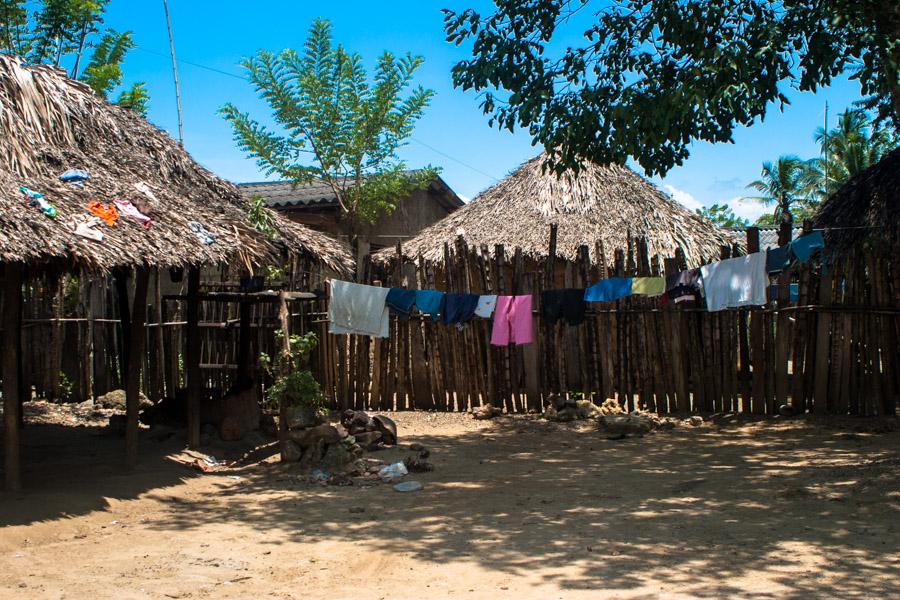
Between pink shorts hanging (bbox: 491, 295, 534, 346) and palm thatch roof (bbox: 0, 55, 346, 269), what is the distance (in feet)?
7.51

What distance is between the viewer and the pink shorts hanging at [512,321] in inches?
414

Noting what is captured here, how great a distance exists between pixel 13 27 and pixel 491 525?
13894 mm

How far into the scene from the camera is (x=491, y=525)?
584 centimetres

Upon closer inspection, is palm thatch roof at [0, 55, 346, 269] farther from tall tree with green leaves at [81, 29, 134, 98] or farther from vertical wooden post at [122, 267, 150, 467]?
tall tree with green leaves at [81, 29, 134, 98]

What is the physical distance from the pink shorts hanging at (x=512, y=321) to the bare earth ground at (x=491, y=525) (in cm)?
192

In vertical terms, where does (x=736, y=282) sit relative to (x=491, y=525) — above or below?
above

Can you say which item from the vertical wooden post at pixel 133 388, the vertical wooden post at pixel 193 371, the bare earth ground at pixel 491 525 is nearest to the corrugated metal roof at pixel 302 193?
the vertical wooden post at pixel 193 371

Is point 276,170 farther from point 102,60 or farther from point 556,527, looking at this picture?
point 556,527

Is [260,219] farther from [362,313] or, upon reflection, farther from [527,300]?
[527,300]

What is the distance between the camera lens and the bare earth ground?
4590mm

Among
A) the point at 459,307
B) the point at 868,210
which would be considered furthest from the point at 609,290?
the point at 868,210

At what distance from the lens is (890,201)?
945 centimetres

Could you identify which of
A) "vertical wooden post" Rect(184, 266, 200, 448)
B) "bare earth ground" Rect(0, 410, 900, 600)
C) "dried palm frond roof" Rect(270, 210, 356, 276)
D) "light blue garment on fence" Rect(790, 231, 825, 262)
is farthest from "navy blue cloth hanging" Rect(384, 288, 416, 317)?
"light blue garment on fence" Rect(790, 231, 825, 262)

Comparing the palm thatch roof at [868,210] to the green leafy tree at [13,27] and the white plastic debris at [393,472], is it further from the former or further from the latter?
the green leafy tree at [13,27]
